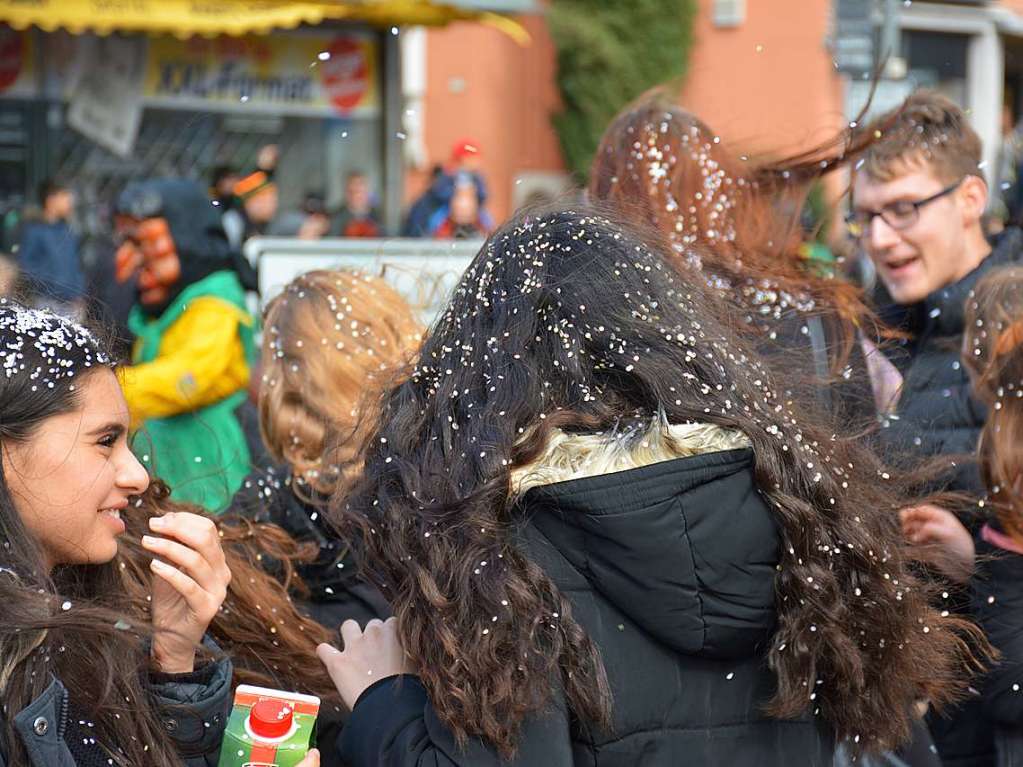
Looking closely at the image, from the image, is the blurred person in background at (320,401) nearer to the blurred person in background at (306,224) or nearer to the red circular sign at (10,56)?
the blurred person in background at (306,224)

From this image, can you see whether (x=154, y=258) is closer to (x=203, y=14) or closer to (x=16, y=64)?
(x=203, y=14)

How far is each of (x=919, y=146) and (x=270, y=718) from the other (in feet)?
7.25

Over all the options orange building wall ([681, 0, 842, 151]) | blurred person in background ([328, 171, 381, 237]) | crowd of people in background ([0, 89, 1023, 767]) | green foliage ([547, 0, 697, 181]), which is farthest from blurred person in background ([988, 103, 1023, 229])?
green foliage ([547, 0, 697, 181])

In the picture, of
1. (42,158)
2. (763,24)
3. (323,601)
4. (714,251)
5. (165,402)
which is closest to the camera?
(323,601)

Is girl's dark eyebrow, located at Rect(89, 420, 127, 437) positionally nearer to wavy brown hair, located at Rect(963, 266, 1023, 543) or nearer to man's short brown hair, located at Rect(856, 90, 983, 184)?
wavy brown hair, located at Rect(963, 266, 1023, 543)

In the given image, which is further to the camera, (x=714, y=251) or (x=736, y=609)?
(x=714, y=251)

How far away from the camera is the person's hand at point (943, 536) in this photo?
2.44 metres

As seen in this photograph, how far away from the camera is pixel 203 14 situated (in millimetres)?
9062

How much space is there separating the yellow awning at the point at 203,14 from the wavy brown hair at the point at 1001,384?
23.2 ft

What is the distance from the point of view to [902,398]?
3.04 metres

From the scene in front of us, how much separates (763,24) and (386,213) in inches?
394

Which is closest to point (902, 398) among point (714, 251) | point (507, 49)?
point (714, 251)

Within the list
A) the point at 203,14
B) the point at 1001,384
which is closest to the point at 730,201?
the point at 1001,384

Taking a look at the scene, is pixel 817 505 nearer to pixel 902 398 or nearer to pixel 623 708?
pixel 623 708
